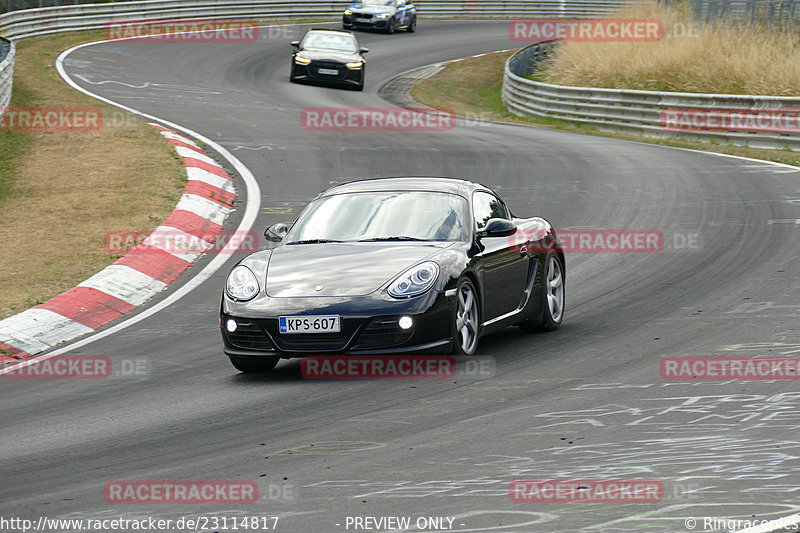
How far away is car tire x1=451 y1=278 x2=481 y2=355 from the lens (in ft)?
28.8

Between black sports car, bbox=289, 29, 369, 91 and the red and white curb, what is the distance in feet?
49.8

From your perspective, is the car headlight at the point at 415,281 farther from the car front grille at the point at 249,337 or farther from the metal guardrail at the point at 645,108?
the metal guardrail at the point at 645,108

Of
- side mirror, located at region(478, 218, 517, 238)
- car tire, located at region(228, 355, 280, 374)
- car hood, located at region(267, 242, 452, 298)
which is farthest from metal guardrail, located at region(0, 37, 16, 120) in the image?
side mirror, located at region(478, 218, 517, 238)

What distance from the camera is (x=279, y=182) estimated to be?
18281 millimetres

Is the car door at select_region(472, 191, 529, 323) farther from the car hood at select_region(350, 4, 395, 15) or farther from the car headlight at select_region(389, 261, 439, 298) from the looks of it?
the car hood at select_region(350, 4, 395, 15)

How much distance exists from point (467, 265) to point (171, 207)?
7.38m

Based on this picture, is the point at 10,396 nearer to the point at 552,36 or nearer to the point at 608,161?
the point at 608,161

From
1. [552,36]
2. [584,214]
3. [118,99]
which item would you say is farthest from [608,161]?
[552,36]

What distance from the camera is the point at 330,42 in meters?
33.2

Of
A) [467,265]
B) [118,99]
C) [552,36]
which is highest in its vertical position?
[467,265]

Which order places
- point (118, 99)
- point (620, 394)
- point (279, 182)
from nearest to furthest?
point (620, 394)
point (279, 182)
point (118, 99)

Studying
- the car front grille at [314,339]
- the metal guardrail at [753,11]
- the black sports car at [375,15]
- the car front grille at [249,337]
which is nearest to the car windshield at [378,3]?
the black sports car at [375,15]

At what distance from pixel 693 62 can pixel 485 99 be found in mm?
7461

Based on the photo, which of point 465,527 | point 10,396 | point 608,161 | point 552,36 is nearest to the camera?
point 465,527
